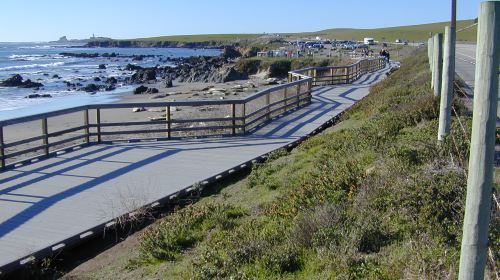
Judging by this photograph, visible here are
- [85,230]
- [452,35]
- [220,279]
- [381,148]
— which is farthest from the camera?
[381,148]

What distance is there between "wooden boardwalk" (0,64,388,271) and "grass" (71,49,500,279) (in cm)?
89

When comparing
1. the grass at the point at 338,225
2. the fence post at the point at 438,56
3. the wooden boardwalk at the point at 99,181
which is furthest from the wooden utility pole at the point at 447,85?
the wooden boardwalk at the point at 99,181

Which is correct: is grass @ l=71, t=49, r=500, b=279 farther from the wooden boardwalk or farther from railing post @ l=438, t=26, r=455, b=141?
the wooden boardwalk

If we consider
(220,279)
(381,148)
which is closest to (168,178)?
(381,148)

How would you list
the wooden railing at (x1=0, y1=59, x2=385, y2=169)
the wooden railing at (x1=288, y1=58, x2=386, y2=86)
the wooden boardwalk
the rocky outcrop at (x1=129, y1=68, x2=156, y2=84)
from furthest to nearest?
the rocky outcrop at (x1=129, y1=68, x2=156, y2=84) → the wooden railing at (x1=288, y1=58, x2=386, y2=86) → the wooden railing at (x1=0, y1=59, x2=385, y2=169) → the wooden boardwalk

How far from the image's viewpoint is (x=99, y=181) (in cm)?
1031

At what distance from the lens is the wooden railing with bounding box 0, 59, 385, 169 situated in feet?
41.3

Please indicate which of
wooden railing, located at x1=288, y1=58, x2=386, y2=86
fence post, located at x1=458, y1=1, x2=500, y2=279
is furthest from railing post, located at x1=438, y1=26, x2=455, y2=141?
wooden railing, located at x1=288, y1=58, x2=386, y2=86

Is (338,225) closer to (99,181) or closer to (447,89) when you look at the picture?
(447,89)

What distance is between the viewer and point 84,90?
4841cm

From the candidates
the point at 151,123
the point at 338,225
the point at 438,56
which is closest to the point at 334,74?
the point at 151,123

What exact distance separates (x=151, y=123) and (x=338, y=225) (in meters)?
9.12

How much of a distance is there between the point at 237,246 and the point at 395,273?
6.54 ft

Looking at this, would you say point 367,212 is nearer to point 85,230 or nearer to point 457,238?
point 457,238
